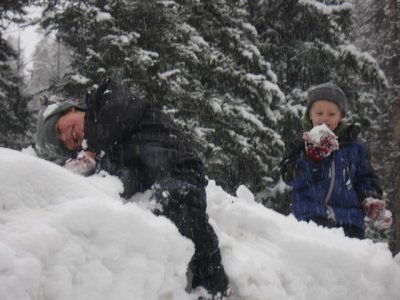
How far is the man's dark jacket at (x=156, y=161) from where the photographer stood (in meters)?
2.53

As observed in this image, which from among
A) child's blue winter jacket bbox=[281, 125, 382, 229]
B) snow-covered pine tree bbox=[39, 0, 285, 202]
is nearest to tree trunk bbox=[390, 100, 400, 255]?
snow-covered pine tree bbox=[39, 0, 285, 202]

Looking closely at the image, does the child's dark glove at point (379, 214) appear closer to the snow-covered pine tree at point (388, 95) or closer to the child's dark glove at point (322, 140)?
the child's dark glove at point (322, 140)

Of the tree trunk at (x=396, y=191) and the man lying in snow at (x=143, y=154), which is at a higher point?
the man lying in snow at (x=143, y=154)

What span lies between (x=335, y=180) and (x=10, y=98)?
1132 centimetres

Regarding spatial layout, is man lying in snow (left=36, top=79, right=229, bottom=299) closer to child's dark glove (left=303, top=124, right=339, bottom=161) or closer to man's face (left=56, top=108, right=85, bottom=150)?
man's face (left=56, top=108, right=85, bottom=150)

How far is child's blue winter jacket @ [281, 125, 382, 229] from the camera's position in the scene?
403 cm

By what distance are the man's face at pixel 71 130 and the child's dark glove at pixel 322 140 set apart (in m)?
1.79

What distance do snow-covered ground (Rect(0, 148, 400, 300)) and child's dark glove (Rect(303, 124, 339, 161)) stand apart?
953mm

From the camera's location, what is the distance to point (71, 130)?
11.0ft

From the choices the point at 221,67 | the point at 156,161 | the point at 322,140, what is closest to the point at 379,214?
the point at 322,140

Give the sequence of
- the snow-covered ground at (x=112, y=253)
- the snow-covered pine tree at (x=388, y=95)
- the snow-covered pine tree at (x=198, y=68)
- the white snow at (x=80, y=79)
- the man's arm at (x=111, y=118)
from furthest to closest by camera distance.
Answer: the snow-covered pine tree at (x=388, y=95) → the snow-covered pine tree at (x=198, y=68) → the white snow at (x=80, y=79) → the man's arm at (x=111, y=118) → the snow-covered ground at (x=112, y=253)

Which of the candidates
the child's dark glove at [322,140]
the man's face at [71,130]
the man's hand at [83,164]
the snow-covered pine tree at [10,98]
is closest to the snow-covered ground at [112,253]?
the man's hand at [83,164]

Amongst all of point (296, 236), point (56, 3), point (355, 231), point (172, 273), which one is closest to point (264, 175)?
point (56, 3)

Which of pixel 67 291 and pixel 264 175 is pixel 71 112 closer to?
pixel 67 291
